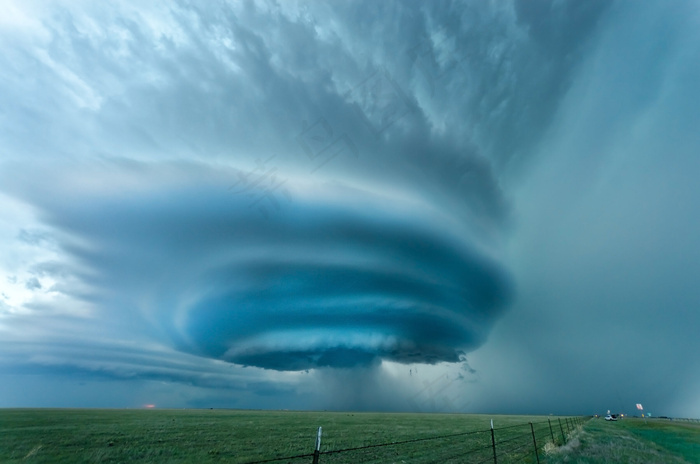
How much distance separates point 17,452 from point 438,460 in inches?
1396

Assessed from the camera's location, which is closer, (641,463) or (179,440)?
(641,463)

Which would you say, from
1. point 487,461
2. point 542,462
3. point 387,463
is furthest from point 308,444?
point 542,462

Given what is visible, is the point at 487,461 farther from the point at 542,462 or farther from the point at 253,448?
the point at 253,448

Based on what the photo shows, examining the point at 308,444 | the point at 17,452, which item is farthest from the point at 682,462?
the point at 17,452

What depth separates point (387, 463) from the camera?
24.1 m

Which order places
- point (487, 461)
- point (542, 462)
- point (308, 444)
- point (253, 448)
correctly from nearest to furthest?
point (542, 462)
point (487, 461)
point (253, 448)
point (308, 444)

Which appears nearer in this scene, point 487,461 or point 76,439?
point 487,461

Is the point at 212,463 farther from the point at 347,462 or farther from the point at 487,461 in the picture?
the point at 487,461

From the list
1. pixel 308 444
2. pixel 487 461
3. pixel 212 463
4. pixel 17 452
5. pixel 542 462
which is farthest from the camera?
pixel 308 444

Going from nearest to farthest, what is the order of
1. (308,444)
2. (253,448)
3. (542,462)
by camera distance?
(542,462)
(253,448)
(308,444)

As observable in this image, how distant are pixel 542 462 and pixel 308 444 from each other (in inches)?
904

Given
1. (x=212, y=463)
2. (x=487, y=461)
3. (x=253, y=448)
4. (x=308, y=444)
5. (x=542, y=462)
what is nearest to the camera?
(x=542, y=462)

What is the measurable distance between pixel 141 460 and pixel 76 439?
19492 mm

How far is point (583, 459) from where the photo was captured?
22750mm
